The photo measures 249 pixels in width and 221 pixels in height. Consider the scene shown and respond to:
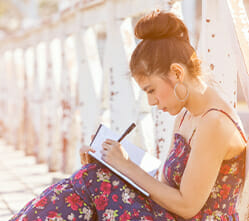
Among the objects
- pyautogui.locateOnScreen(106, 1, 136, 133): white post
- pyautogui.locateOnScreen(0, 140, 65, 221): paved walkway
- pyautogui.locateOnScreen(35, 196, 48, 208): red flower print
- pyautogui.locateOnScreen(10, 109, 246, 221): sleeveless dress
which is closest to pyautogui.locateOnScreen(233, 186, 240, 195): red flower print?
pyautogui.locateOnScreen(10, 109, 246, 221): sleeveless dress

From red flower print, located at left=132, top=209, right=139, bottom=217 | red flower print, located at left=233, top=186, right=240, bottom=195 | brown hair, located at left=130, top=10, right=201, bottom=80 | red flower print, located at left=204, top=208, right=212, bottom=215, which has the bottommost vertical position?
red flower print, located at left=204, top=208, right=212, bottom=215

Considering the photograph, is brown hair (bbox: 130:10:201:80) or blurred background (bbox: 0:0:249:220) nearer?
brown hair (bbox: 130:10:201:80)

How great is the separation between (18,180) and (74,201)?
223 centimetres

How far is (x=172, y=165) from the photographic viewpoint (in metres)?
1.65

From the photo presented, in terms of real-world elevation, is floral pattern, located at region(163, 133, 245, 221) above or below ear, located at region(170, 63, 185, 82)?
below

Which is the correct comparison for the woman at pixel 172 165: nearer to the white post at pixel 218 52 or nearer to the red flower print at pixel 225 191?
the red flower print at pixel 225 191

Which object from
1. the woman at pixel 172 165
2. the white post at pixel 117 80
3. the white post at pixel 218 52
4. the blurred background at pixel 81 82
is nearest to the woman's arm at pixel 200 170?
the woman at pixel 172 165

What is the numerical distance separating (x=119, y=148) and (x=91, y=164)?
0.38ft

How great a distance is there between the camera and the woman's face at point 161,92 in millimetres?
1637

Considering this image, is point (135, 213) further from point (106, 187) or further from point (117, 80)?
point (117, 80)

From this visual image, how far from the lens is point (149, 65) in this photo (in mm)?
1636

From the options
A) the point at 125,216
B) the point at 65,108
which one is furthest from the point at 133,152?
the point at 65,108

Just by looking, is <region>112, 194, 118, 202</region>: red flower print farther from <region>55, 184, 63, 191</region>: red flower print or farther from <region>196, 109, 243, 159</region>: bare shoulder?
<region>196, 109, 243, 159</region>: bare shoulder

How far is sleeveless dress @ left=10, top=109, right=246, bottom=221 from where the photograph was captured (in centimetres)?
160
